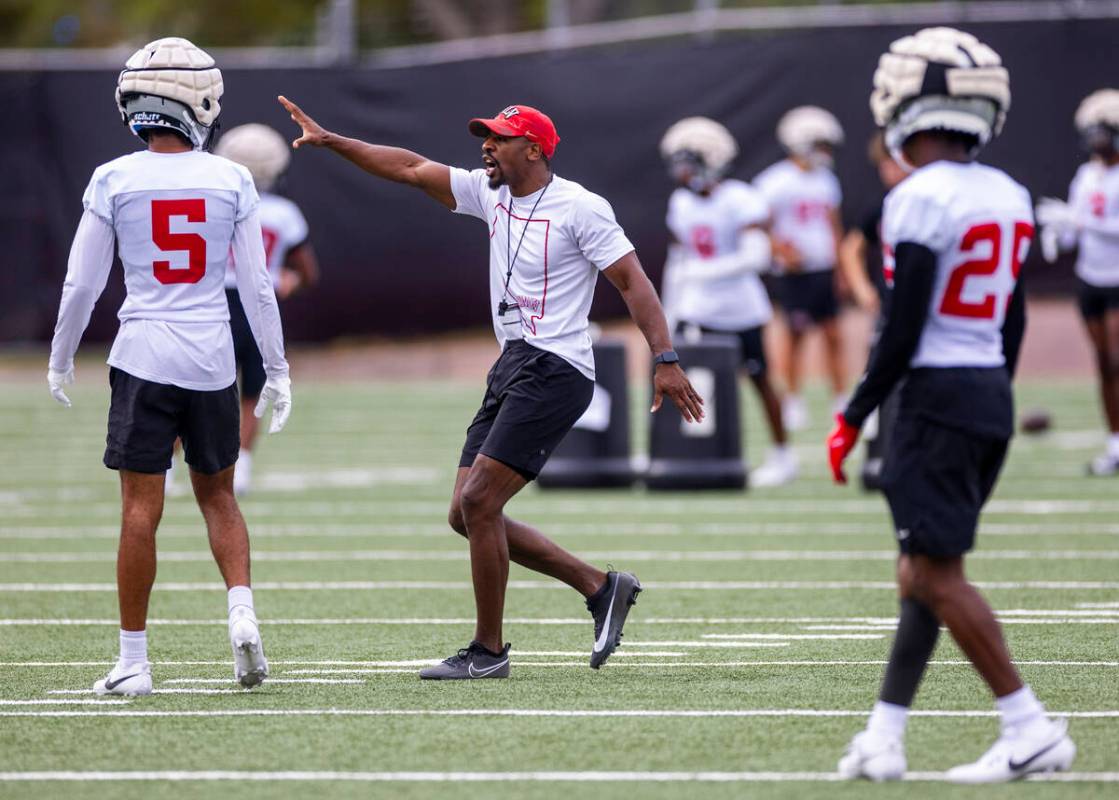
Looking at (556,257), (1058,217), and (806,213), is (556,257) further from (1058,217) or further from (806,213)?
(806,213)

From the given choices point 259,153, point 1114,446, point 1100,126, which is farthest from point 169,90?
point 1114,446

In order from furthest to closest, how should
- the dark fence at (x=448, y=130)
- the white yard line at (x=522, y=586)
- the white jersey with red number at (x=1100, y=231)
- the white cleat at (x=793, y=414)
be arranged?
the dark fence at (x=448, y=130)
the white cleat at (x=793, y=414)
the white jersey with red number at (x=1100, y=231)
the white yard line at (x=522, y=586)

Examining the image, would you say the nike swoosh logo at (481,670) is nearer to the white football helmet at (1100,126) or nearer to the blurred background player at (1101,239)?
the blurred background player at (1101,239)

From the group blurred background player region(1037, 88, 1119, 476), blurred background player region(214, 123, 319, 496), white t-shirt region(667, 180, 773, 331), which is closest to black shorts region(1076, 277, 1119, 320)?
blurred background player region(1037, 88, 1119, 476)

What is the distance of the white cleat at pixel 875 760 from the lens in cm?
510

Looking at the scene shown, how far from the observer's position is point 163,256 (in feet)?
21.8

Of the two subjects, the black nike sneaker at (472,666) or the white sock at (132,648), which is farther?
the black nike sneaker at (472,666)

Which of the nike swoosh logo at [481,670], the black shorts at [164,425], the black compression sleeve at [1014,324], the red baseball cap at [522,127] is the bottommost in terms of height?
the nike swoosh logo at [481,670]

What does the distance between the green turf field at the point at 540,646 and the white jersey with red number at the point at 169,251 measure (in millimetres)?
1122

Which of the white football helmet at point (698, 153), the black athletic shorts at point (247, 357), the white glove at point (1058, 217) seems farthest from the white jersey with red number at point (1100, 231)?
the black athletic shorts at point (247, 357)

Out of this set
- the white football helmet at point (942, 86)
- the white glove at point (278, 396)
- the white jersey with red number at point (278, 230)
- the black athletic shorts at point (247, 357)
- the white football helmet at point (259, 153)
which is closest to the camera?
the white football helmet at point (942, 86)

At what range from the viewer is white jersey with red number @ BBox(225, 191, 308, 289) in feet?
43.1

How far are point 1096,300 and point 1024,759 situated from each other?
347 inches

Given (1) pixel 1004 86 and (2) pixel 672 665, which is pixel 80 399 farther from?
(1) pixel 1004 86
